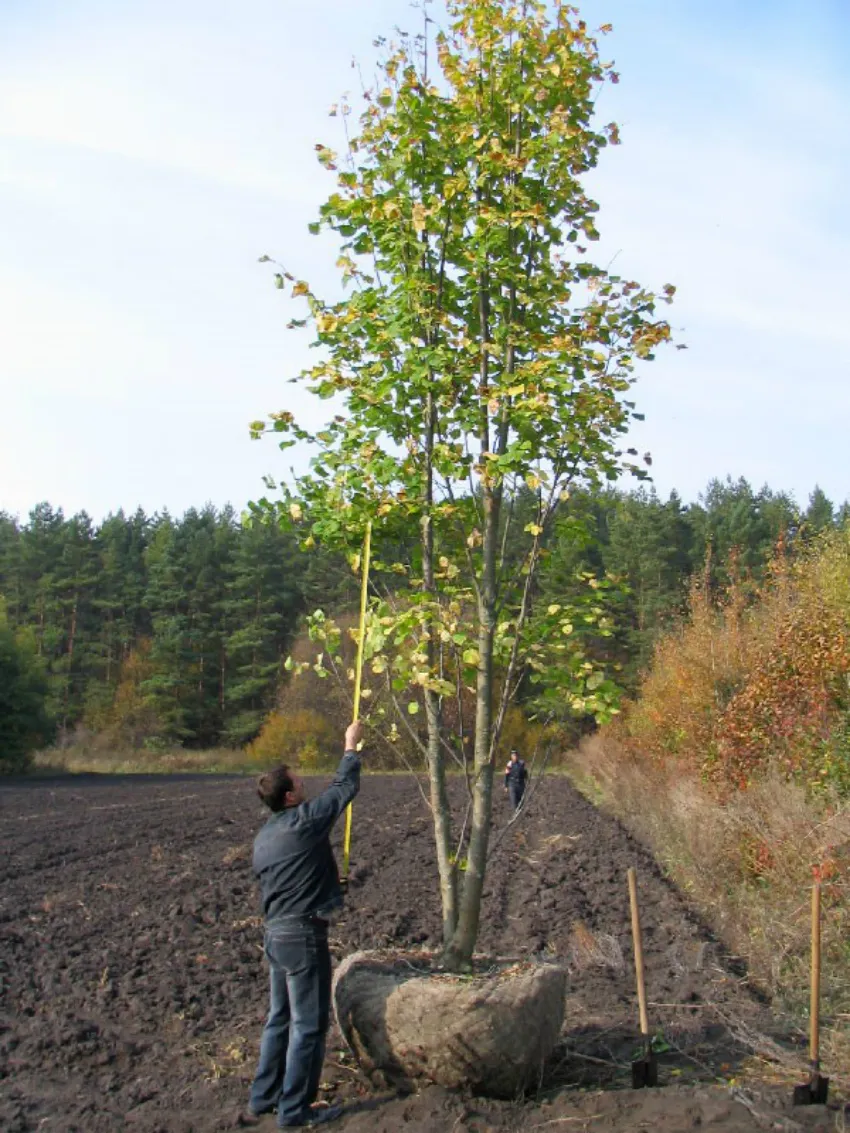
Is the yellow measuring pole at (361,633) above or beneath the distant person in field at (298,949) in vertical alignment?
above

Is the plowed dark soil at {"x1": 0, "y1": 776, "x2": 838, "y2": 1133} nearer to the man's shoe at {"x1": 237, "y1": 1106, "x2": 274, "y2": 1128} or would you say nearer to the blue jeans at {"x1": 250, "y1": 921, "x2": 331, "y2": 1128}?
the man's shoe at {"x1": 237, "y1": 1106, "x2": 274, "y2": 1128}

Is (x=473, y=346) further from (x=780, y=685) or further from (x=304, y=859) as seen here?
(x=780, y=685)

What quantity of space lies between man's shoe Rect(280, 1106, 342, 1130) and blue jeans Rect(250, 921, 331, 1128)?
12 mm

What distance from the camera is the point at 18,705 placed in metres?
42.2

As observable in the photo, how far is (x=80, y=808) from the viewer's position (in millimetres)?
25438

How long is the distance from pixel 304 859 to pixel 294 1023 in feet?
2.75

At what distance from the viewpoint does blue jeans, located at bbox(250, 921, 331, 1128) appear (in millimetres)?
5375

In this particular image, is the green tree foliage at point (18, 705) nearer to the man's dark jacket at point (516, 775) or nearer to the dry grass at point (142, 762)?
the dry grass at point (142, 762)

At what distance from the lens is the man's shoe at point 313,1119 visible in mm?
5316

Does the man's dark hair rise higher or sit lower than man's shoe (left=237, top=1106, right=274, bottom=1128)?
higher

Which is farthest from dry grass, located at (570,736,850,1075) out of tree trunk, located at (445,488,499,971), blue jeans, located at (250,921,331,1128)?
blue jeans, located at (250,921,331,1128)

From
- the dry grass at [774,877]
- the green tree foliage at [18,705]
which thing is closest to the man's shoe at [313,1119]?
the dry grass at [774,877]

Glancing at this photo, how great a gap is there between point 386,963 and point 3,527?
70353 millimetres

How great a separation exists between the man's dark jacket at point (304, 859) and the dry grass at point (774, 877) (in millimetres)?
3059
